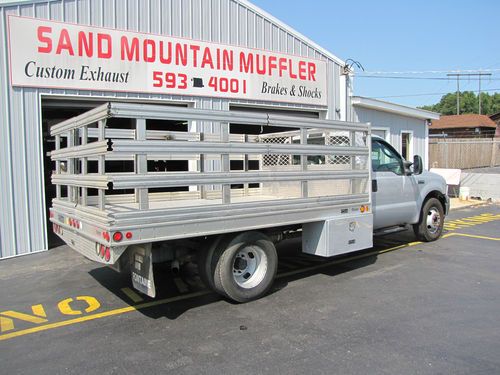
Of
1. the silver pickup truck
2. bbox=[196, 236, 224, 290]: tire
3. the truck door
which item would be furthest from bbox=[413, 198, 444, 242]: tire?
bbox=[196, 236, 224, 290]: tire

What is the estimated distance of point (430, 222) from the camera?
28.6 feet

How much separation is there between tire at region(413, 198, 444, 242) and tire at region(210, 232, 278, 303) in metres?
4.26

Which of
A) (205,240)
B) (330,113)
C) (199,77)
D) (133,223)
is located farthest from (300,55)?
(133,223)

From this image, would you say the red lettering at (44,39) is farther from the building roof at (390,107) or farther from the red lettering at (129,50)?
the building roof at (390,107)

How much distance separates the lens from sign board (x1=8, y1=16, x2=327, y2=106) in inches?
326

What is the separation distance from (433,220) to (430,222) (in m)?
0.11

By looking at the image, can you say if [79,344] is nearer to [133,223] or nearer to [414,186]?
[133,223]

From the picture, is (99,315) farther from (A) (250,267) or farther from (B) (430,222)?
(B) (430,222)

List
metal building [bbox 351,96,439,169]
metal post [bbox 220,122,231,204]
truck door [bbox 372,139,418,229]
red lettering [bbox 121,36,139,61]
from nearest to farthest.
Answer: metal post [bbox 220,122,231,204] → truck door [bbox 372,139,418,229] → red lettering [bbox 121,36,139,61] → metal building [bbox 351,96,439,169]

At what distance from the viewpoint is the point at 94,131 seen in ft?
22.0

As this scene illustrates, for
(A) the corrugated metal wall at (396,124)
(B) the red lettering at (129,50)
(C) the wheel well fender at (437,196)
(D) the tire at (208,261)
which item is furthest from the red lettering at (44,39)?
(A) the corrugated metal wall at (396,124)

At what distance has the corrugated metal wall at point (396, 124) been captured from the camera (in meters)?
14.9

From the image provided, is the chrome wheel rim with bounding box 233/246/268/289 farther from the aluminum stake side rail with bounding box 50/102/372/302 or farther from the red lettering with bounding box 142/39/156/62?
the red lettering with bounding box 142/39/156/62

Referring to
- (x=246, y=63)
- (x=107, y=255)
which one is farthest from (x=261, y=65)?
(x=107, y=255)
